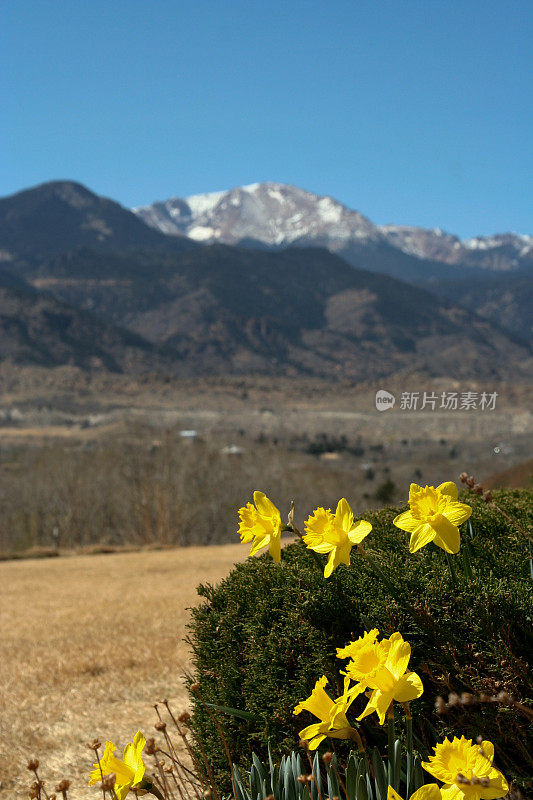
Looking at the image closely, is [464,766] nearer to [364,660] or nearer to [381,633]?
[364,660]

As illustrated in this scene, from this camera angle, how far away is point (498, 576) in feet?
7.68

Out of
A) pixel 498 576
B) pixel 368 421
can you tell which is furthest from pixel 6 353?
pixel 498 576

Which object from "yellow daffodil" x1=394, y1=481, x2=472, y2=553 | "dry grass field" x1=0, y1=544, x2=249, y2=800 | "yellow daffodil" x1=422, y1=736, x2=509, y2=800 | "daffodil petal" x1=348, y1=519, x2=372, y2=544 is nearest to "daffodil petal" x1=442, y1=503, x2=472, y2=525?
"yellow daffodil" x1=394, y1=481, x2=472, y2=553

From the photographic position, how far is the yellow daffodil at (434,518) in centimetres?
188

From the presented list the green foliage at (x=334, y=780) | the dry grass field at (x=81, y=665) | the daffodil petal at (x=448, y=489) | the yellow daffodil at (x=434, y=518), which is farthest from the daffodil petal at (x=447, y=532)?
the dry grass field at (x=81, y=665)

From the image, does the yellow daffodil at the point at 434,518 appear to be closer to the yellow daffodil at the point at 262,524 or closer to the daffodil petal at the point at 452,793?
the yellow daffodil at the point at 262,524

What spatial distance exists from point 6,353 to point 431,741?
136m

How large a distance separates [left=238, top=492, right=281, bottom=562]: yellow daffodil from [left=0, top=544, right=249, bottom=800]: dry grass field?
186 centimetres

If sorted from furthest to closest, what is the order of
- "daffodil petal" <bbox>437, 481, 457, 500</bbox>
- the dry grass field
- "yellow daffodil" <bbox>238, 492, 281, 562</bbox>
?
the dry grass field, "yellow daffodil" <bbox>238, 492, 281, 562</bbox>, "daffodil petal" <bbox>437, 481, 457, 500</bbox>

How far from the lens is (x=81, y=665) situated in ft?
17.2

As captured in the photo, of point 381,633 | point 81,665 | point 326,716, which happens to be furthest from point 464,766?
point 81,665

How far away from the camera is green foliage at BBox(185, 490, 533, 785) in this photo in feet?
6.84

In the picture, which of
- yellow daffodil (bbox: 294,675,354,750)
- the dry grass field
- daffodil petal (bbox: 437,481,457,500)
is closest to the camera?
yellow daffodil (bbox: 294,675,354,750)

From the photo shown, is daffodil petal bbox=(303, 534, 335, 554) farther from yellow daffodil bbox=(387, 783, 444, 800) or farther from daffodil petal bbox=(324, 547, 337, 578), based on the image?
yellow daffodil bbox=(387, 783, 444, 800)
